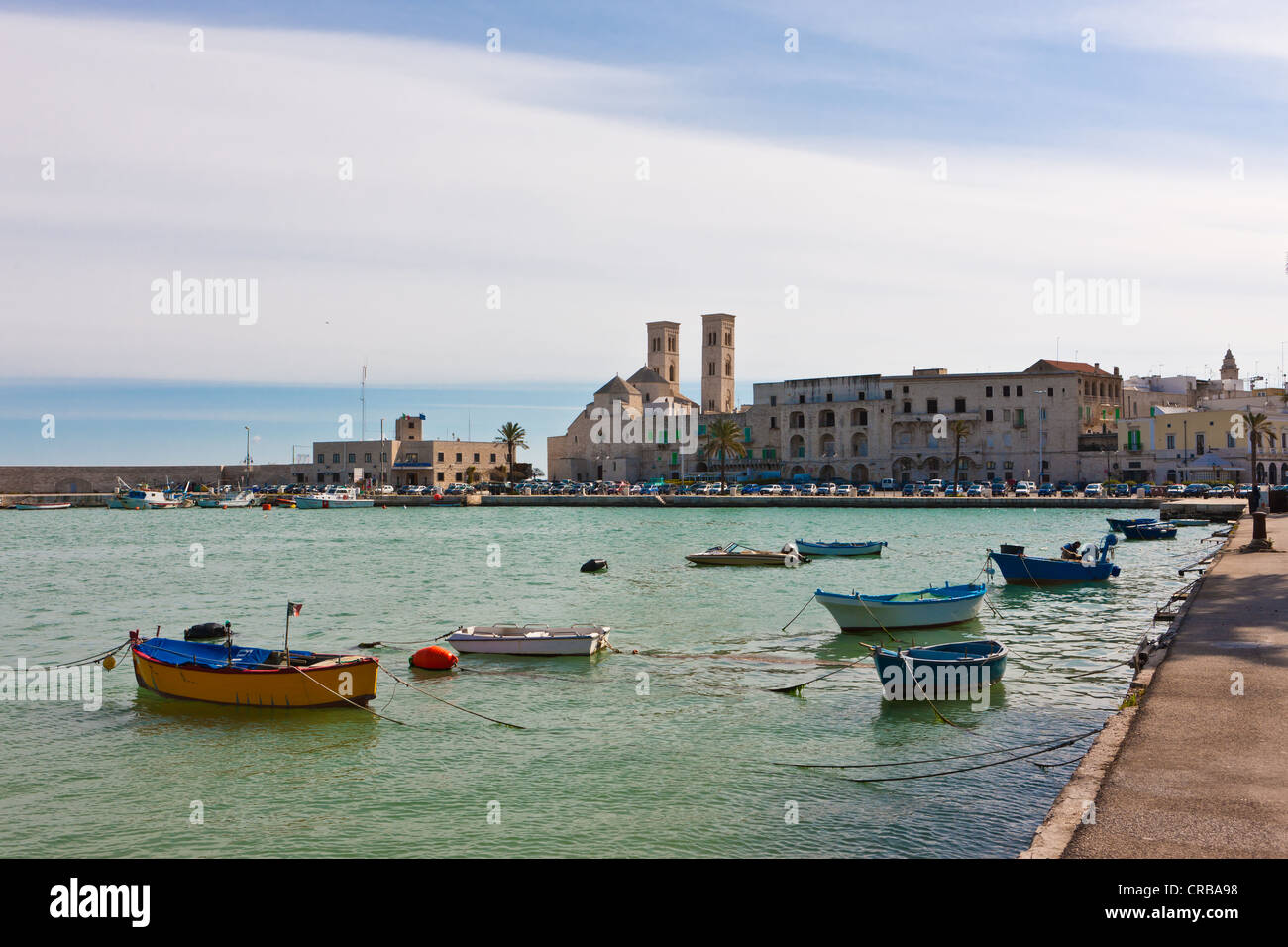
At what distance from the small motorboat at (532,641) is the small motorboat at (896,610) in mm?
5692

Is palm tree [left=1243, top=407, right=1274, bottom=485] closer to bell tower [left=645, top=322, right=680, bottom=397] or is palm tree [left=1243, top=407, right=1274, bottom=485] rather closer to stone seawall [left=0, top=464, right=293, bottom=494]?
bell tower [left=645, top=322, right=680, bottom=397]

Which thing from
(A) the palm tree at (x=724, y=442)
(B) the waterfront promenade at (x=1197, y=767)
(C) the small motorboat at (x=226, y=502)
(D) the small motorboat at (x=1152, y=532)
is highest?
(A) the palm tree at (x=724, y=442)

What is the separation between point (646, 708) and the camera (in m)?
18.1

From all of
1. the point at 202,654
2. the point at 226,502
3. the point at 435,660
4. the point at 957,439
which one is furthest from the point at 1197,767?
the point at 226,502

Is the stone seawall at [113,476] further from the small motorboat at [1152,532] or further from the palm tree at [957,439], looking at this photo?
the small motorboat at [1152,532]

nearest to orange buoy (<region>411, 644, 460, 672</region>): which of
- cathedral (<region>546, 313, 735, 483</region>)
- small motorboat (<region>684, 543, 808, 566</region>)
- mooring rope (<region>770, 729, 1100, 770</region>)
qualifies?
mooring rope (<region>770, 729, 1100, 770</region>)

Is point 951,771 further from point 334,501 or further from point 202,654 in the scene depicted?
point 334,501

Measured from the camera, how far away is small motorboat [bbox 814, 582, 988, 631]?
2470 centimetres

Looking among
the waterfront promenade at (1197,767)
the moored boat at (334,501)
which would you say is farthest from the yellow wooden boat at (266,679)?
the moored boat at (334,501)

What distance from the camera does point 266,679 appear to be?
17.8 m

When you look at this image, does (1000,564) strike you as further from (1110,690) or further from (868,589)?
(1110,690)

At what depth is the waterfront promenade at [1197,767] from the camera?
776cm

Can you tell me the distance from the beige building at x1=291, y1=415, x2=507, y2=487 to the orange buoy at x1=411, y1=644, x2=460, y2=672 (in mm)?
107866

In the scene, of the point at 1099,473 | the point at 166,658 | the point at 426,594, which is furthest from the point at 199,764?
the point at 1099,473
